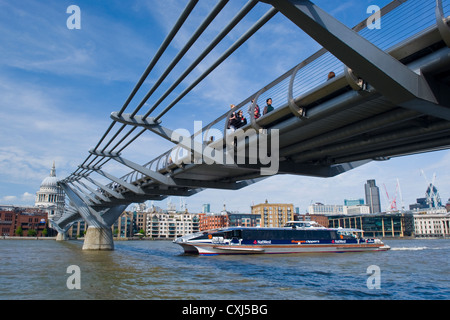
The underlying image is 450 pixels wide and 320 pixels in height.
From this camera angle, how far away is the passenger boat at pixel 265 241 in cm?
3984

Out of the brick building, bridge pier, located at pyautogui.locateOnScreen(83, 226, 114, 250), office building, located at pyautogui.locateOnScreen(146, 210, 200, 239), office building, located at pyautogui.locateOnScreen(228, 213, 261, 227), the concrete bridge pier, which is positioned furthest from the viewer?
office building, located at pyautogui.locateOnScreen(228, 213, 261, 227)

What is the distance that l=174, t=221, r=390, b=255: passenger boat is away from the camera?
39.8m

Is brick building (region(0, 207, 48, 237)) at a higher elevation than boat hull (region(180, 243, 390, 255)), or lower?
higher

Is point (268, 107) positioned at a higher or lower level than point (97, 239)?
higher

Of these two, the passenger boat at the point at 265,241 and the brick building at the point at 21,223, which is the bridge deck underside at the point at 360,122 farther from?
the brick building at the point at 21,223

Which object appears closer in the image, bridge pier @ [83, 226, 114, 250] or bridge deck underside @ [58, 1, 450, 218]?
bridge deck underside @ [58, 1, 450, 218]

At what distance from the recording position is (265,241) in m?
41.2

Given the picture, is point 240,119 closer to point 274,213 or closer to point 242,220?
point 242,220

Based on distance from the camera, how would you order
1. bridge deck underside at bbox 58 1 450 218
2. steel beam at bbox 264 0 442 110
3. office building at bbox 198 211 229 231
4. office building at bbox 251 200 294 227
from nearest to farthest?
steel beam at bbox 264 0 442 110, bridge deck underside at bbox 58 1 450 218, office building at bbox 198 211 229 231, office building at bbox 251 200 294 227

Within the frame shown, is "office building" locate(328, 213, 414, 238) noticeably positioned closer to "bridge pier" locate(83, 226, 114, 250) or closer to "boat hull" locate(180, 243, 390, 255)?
"boat hull" locate(180, 243, 390, 255)

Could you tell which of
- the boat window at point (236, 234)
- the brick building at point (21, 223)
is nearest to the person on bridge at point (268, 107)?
the boat window at point (236, 234)

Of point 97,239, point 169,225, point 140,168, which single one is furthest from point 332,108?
point 169,225

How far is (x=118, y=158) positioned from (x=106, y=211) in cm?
3096

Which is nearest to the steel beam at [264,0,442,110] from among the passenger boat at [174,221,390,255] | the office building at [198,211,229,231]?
the passenger boat at [174,221,390,255]
